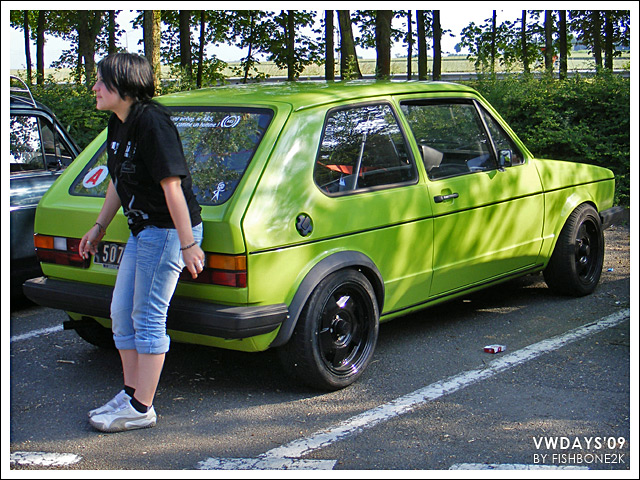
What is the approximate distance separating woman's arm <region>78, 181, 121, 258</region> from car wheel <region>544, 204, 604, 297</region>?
12.1 ft

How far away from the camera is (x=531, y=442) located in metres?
3.83

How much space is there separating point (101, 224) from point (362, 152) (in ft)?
5.28

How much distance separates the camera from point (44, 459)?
3734 mm

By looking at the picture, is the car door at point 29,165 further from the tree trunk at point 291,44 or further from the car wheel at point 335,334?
the tree trunk at point 291,44

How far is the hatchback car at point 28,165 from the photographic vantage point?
6.23m

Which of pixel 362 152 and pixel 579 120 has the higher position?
pixel 579 120

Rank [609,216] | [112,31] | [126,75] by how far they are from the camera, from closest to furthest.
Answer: [126,75], [609,216], [112,31]

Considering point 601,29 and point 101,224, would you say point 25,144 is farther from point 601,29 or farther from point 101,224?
point 601,29

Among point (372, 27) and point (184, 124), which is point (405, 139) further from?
point (372, 27)

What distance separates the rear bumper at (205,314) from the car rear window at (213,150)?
0.57 meters

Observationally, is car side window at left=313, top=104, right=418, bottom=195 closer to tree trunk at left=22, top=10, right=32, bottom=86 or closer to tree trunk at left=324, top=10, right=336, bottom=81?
tree trunk at left=324, top=10, right=336, bottom=81

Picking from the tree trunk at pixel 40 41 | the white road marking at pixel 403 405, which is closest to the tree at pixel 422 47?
the tree trunk at pixel 40 41

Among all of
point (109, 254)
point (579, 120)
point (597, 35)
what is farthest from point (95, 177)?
point (597, 35)

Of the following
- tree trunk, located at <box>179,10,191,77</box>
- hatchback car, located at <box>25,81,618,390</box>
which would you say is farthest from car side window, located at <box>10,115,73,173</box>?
tree trunk, located at <box>179,10,191,77</box>
